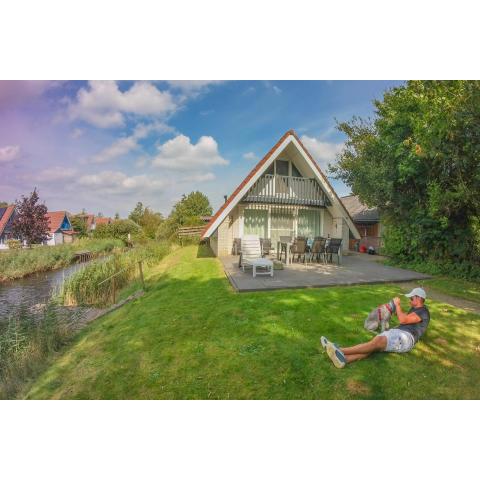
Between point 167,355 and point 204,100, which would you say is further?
point 204,100

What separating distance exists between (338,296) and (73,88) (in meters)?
9.06

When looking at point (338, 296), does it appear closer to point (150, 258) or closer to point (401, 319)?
point (401, 319)

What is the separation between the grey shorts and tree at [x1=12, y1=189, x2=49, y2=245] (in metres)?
28.8

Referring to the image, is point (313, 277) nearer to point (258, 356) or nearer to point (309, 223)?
point (258, 356)

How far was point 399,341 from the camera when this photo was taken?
3432 mm

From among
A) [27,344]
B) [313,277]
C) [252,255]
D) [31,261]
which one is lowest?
[27,344]

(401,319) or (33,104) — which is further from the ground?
(33,104)

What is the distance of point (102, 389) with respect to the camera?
10.6ft

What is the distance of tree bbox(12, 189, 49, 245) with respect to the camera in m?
23.4

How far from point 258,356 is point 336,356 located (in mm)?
1020

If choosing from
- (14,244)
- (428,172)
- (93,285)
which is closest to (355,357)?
(428,172)

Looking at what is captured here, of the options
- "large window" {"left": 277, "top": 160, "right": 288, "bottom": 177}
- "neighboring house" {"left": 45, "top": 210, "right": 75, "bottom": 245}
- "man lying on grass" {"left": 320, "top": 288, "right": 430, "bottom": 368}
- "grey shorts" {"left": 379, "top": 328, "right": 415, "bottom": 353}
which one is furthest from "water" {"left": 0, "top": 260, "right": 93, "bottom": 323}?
"neighboring house" {"left": 45, "top": 210, "right": 75, "bottom": 245}

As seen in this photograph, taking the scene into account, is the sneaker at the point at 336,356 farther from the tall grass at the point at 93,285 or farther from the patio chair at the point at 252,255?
the tall grass at the point at 93,285
